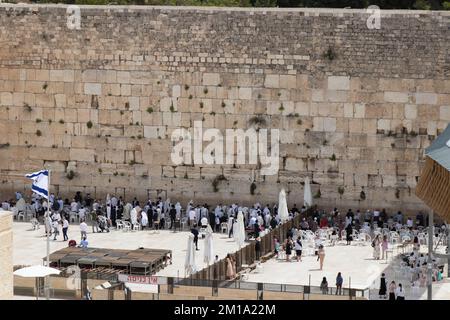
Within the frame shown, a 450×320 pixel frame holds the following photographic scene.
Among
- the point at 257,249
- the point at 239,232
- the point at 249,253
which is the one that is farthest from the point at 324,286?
the point at 239,232

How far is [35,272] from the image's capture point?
91.5 ft

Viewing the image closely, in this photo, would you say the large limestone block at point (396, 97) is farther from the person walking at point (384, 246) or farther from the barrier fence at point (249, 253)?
the person walking at point (384, 246)

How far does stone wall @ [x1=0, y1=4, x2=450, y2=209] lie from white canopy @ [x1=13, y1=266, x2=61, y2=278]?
11.7m

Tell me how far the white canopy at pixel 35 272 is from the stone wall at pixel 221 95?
11653 millimetres

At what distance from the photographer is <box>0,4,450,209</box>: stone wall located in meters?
37.8

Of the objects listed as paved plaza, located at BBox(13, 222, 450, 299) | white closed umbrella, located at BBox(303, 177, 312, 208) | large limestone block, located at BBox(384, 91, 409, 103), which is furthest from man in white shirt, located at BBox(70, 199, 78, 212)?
large limestone block, located at BBox(384, 91, 409, 103)

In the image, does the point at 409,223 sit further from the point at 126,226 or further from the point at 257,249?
the point at 126,226

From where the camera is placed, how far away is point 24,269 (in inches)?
1105

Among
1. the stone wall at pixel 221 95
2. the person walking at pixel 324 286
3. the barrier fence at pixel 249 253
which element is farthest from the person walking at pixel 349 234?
the person walking at pixel 324 286
